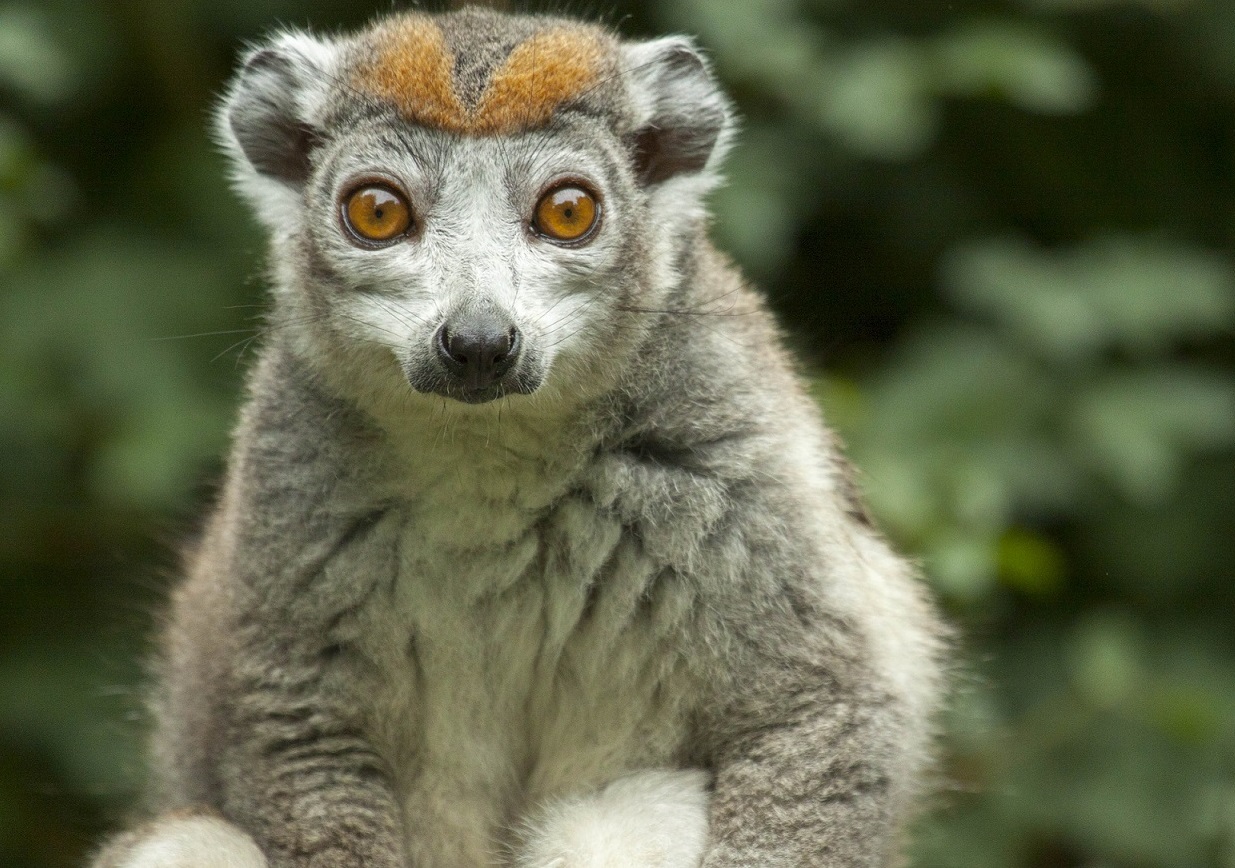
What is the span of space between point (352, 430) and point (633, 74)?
1.37 metres

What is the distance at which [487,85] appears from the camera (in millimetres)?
4801

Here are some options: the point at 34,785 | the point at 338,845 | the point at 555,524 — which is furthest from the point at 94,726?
the point at 555,524

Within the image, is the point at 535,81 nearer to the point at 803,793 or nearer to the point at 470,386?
the point at 470,386

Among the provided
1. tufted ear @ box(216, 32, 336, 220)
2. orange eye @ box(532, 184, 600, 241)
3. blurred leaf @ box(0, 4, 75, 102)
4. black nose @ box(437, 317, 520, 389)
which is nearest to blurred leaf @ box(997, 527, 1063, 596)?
orange eye @ box(532, 184, 600, 241)

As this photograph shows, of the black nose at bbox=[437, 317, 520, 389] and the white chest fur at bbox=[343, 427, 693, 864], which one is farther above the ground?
the black nose at bbox=[437, 317, 520, 389]

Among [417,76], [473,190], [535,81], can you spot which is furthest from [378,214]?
[535,81]

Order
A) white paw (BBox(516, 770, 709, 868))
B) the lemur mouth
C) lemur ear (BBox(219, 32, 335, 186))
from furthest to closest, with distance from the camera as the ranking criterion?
lemur ear (BBox(219, 32, 335, 186))
white paw (BBox(516, 770, 709, 868))
the lemur mouth

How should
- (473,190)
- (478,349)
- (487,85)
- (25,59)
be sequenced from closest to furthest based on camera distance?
(478,349) → (473,190) → (487,85) → (25,59)

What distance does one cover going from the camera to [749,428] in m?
5.00

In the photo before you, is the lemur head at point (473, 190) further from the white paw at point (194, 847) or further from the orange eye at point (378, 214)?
the white paw at point (194, 847)

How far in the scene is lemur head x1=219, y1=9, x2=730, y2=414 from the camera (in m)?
4.53

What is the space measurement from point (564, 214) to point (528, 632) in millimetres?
1216

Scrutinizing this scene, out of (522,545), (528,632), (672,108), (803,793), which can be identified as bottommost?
(803,793)

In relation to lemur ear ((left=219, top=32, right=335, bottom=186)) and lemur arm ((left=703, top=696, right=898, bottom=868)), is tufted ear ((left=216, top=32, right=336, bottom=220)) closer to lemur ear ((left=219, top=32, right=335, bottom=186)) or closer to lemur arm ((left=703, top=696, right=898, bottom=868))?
lemur ear ((left=219, top=32, right=335, bottom=186))
